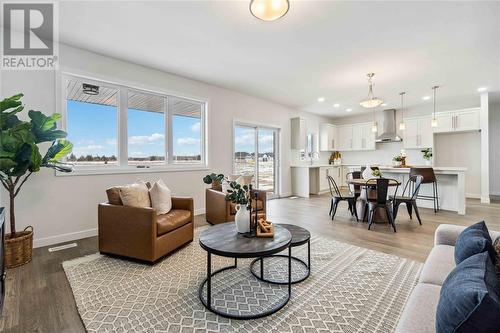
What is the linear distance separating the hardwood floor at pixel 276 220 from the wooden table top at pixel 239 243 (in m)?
1.07

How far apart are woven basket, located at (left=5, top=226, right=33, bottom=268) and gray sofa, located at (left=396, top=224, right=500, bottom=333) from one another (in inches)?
142

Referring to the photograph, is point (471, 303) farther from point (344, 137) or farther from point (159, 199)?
point (344, 137)

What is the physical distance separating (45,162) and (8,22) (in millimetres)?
1807

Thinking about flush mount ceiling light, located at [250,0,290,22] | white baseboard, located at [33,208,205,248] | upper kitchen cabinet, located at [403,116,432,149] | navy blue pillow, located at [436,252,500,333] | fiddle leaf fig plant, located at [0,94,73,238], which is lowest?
white baseboard, located at [33,208,205,248]

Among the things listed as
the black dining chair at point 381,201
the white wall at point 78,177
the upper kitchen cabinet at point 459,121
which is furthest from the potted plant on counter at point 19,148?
the upper kitchen cabinet at point 459,121

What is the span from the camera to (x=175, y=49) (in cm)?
362

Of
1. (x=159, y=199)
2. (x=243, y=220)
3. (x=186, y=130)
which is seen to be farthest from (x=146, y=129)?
(x=243, y=220)

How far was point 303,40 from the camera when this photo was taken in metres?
3.34

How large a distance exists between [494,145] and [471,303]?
351 inches

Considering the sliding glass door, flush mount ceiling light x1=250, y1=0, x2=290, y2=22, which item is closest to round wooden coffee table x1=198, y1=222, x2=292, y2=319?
flush mount ceiling light x1=250, y1=0, x2=290, y2=22

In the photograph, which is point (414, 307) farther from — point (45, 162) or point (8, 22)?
point (8, 22)

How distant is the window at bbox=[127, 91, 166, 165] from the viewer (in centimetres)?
424

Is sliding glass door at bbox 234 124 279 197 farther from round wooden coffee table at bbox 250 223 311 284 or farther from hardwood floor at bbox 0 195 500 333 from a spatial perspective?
round wooden coffee table at bbox 250 223 311 284

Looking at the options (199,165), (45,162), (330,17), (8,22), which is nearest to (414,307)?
(330,17)
